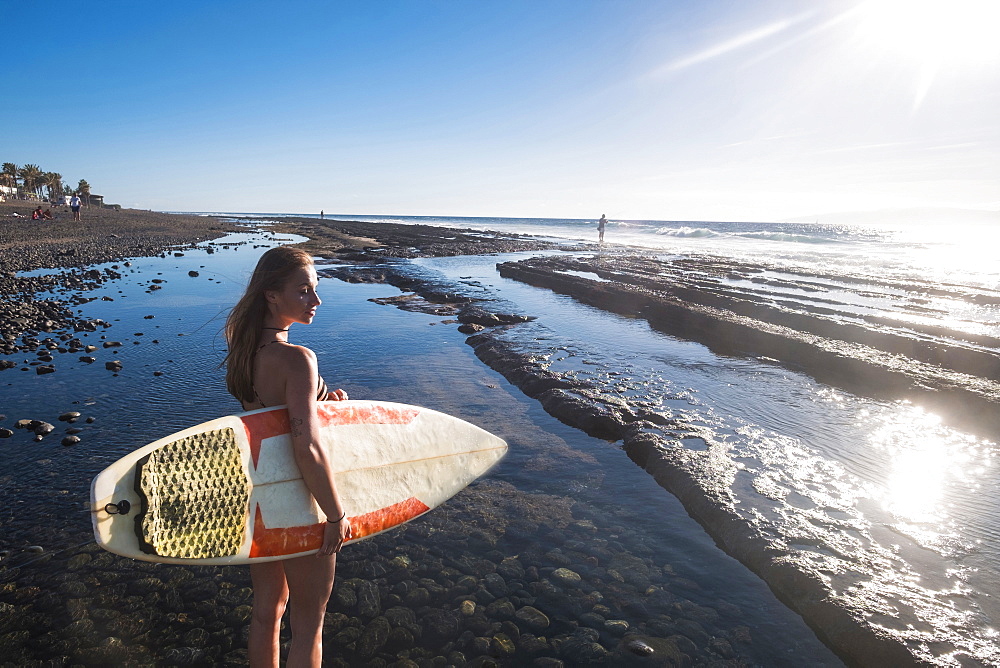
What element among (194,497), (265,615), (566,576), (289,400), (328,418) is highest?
(289,400)

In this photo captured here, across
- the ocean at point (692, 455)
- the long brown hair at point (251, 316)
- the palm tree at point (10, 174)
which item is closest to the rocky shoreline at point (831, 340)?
the ocean at point (692, 455)

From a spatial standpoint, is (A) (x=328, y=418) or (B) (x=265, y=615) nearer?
(B) (x=265, y=615)

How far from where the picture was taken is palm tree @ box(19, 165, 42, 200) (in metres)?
85.4

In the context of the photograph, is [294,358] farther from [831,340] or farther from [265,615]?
[831,340]

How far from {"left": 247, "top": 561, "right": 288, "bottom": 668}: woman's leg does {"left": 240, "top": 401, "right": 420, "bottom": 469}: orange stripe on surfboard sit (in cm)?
52

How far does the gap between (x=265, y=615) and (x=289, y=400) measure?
3.80 feet

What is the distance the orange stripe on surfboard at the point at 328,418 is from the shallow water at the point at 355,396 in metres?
1.29

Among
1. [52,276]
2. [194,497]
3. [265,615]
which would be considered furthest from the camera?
[52,276]

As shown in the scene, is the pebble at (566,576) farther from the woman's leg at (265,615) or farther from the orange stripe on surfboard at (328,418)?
the woman's leg at (265,615)

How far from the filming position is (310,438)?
92.4 inches

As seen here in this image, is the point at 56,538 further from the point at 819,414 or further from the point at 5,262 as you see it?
the point at 5,262

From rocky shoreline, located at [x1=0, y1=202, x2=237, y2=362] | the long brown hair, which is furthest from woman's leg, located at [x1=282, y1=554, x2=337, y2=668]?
rocky shoreline, located at [x1=0, y1=202, x2=237, y2=362]

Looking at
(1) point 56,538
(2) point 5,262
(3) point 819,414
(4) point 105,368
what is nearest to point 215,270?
(2) point 5,262

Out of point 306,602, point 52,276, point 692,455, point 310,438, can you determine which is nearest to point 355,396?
point 692,455
